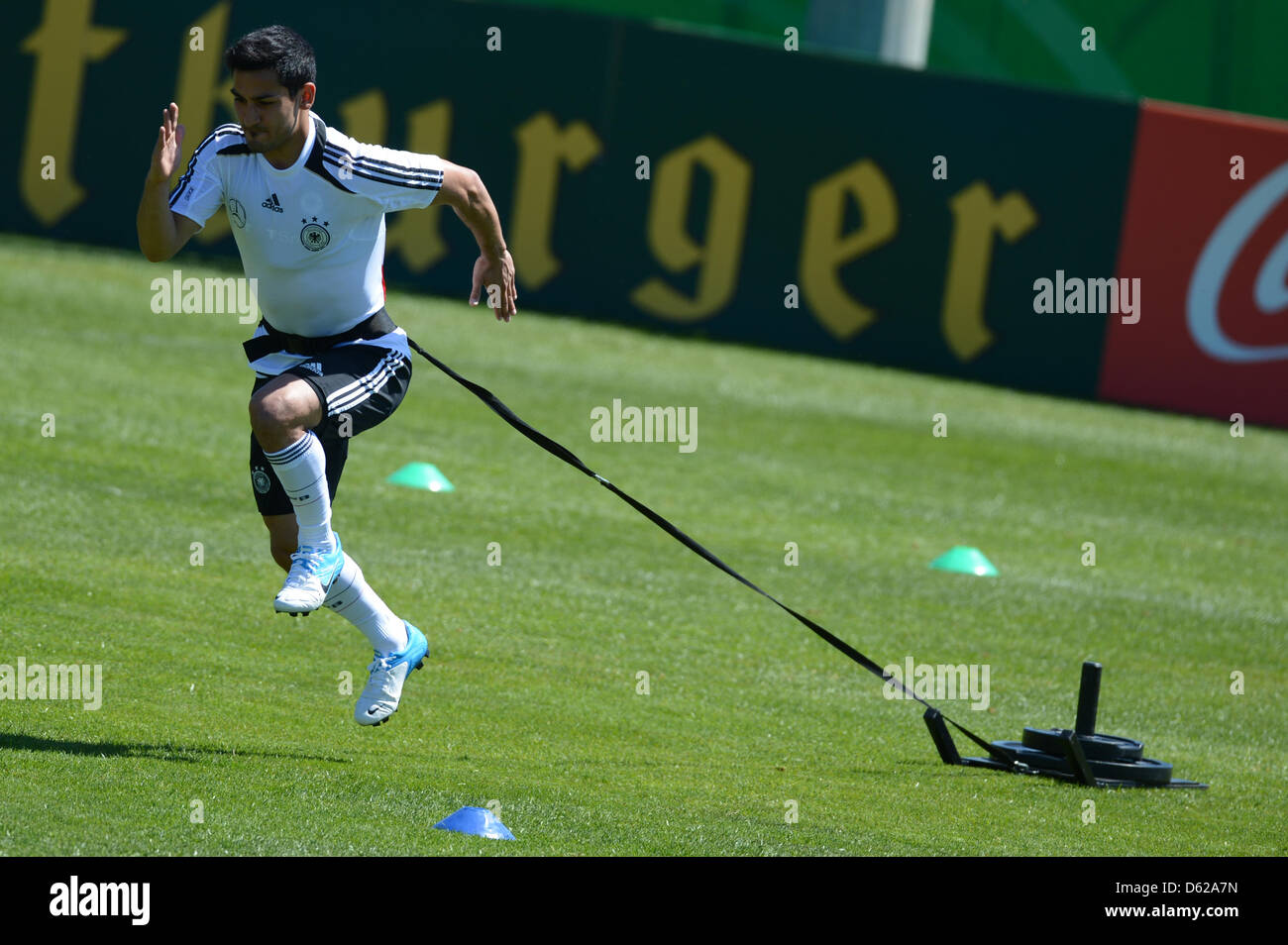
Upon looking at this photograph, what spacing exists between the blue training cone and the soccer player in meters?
0.90

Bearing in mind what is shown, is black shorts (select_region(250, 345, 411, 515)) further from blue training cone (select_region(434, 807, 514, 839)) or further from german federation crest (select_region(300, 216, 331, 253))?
blue training cone (select_region(434, 807, 514, 839))

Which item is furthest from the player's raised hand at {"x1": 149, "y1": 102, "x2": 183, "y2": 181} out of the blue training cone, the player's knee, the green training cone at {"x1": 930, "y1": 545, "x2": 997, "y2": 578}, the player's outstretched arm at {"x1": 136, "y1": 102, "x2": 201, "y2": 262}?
the green training cone at {"x1": 930, "y1": 545, "x2": 997, "y2": 578}

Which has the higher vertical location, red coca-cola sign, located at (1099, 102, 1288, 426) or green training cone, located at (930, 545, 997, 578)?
red coca-cola sign, located at (1099, 102, 1288, 426)

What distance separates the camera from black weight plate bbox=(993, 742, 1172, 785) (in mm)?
7156

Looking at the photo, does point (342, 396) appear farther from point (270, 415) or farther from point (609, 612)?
point (609, 612)

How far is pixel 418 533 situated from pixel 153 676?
343 centimetres

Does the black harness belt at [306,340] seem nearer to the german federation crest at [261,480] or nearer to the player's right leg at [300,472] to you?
the player's right leg at [300,472]

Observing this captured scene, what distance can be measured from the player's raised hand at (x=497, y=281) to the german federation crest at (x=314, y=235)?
53 cm

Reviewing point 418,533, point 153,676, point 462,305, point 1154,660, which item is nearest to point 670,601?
point 418,533

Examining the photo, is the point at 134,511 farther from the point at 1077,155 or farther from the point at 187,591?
the point at 1077,155

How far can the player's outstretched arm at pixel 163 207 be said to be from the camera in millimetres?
6012

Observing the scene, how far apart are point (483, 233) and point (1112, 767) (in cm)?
315

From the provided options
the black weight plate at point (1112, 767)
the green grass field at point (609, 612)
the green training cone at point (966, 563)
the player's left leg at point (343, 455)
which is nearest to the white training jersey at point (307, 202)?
the player's left leg at point (343, 455)

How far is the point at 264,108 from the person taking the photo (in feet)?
19.7
